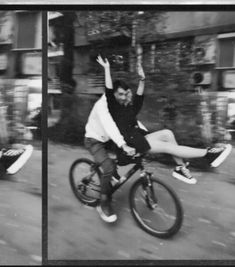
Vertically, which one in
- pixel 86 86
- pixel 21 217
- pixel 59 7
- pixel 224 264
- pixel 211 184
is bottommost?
pixel 224 264

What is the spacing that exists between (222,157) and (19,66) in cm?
207

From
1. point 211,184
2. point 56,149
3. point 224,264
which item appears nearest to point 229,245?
point 224,264

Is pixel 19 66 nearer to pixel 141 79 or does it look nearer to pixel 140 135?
pixel 141 79

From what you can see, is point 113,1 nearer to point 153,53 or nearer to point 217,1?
point 153,53

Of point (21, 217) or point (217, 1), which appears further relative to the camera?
point (21, 217)

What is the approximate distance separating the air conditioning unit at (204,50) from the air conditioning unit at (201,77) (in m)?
0.10

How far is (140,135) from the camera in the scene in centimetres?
454

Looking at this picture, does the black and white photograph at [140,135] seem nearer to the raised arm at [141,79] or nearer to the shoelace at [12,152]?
the raised arm at [141,79]

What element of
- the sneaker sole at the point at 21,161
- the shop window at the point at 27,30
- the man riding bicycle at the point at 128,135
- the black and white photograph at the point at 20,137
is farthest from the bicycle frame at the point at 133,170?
the shop window at the point at 27,30

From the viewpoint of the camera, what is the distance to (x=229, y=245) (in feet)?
15.1

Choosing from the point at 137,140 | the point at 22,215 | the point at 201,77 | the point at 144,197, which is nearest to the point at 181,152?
the point at 137,140

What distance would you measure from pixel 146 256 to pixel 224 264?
750 mm

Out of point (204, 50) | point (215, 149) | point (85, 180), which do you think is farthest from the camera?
point (85, 180)

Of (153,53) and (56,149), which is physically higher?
(153,53)
